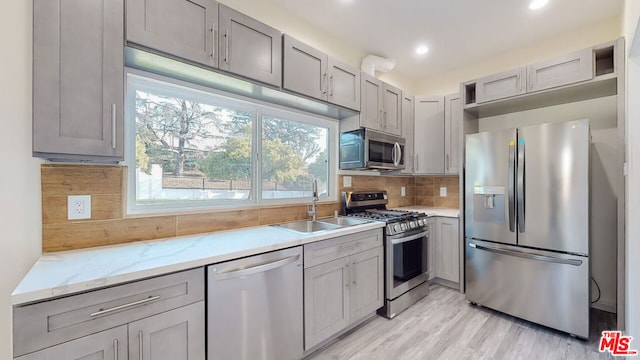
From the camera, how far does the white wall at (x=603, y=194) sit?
2.57 meters

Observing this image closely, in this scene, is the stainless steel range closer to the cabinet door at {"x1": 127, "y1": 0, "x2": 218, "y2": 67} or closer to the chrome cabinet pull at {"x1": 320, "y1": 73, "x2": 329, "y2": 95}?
the chrome cabinet pull at {"x1": 320, "y1": 73, "x2": 329, "y2": 95}

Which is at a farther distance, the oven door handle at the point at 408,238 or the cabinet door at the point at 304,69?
the oven door handle at the point at 408,238

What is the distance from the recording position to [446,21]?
101 inches

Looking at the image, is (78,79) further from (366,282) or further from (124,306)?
(366,282)

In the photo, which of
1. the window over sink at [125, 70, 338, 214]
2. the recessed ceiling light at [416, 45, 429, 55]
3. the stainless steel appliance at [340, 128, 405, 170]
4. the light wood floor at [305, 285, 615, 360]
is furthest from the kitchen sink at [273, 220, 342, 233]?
the recessed ceiling light at [416, 45, 429, 55]

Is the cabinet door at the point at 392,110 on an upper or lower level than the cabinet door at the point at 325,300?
upper

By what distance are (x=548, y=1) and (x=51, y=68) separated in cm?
355

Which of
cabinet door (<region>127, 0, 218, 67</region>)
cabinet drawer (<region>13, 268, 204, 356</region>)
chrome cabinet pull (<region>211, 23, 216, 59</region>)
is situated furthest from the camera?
chrome cabinet pull (<region>211, 23, 216, 59</region>)

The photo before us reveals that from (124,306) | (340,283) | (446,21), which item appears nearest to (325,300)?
(340,283)

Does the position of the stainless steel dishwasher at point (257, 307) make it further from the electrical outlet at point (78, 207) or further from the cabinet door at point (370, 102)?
the cabinet door at point (370, 102)

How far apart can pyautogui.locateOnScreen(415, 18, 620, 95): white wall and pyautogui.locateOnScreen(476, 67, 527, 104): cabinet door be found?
615mm

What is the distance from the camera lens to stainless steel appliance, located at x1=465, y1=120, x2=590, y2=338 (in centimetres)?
213

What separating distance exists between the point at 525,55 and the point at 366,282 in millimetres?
3220

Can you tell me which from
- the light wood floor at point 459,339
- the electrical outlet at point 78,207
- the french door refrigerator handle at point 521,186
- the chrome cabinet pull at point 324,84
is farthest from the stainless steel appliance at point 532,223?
the electrical outlet at point 78,207
